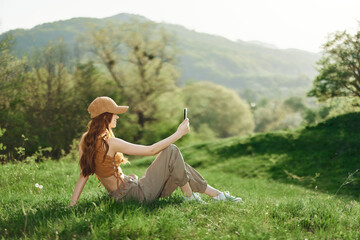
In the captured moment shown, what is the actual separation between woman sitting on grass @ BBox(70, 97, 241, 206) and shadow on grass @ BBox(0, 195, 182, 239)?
0.79 feet

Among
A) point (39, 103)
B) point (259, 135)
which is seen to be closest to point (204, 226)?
Result: point (259, 135)

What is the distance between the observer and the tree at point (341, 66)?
18.5m

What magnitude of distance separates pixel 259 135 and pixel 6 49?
16.3m

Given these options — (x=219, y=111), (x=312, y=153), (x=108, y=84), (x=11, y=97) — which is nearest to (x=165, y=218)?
(x=312, y=153)

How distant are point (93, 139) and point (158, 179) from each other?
3.63ft

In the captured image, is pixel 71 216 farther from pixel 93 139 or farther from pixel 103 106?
pixel 103 106

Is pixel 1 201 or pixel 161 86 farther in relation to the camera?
pixel 161 86

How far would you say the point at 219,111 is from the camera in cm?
5872

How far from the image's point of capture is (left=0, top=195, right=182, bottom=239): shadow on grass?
3902 mm

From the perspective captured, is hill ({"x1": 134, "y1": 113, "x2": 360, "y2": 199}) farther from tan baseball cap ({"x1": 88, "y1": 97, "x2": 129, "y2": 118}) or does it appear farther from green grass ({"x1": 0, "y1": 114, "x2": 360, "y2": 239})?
tan baseball cap ({"x1": 88, "y1": 97, "x2": 129, "y2": 118})

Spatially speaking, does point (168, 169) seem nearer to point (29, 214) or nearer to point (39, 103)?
point (29, 214)

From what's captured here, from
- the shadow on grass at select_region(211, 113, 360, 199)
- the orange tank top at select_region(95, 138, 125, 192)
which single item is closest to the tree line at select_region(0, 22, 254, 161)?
the shadow on grass at select_region(211, 113, 360, 199)

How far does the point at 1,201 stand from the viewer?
5.51m

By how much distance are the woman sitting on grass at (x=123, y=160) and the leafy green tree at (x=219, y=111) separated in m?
52.0
